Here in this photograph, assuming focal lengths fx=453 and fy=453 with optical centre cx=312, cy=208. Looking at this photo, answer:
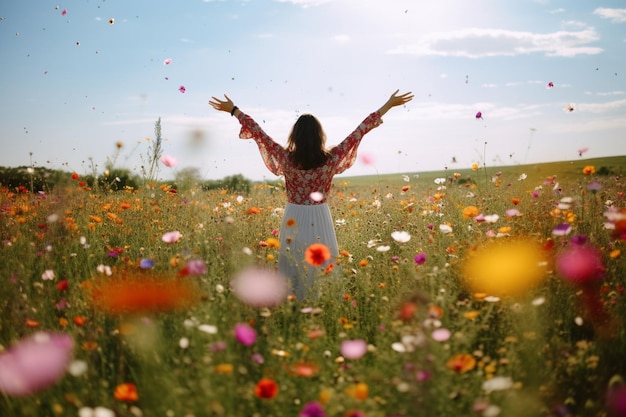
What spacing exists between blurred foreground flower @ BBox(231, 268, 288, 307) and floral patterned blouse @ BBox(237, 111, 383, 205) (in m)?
0.95

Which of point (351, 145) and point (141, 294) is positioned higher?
point (351, 145)

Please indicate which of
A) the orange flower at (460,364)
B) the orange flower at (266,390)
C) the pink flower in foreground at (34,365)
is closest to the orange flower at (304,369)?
the orange flower at (266,390)

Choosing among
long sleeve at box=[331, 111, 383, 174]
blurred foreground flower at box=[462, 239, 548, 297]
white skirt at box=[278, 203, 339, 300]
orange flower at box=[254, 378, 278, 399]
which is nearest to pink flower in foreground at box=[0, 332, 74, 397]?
orange flower at box=[254, 378, 278, 399]

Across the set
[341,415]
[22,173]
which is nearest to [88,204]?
[341,415]

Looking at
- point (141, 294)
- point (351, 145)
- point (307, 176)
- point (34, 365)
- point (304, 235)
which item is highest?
point (351, 145)

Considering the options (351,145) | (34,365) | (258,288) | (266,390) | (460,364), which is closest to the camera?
(266,390)

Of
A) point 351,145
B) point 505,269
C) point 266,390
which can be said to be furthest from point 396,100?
point 266,390

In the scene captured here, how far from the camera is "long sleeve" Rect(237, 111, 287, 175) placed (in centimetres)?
421

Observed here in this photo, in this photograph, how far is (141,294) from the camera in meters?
3.07

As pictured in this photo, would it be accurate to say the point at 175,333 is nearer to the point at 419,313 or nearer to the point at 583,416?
the point at 419,313

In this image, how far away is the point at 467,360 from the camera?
202 cm

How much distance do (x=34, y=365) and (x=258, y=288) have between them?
4.56 feet

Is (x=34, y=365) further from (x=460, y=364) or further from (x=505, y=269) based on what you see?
(x=505, y=269)

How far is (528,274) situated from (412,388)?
1656mm
